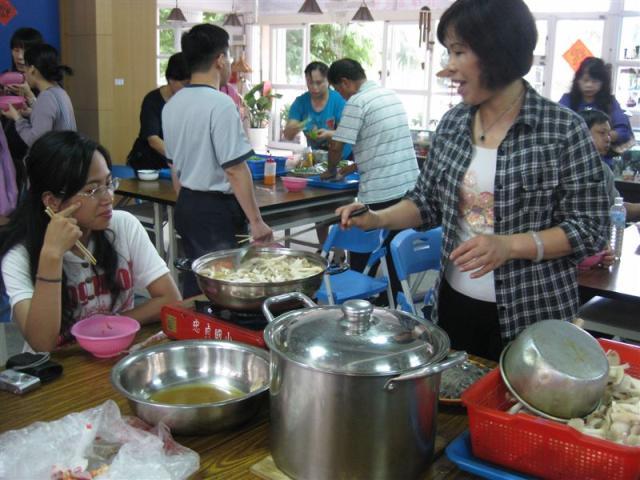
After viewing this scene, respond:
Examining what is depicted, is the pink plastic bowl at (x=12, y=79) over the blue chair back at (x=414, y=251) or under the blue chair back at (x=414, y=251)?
over

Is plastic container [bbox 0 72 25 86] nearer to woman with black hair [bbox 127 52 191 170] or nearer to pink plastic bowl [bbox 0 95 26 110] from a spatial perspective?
pink plastic bowl [bbox 0 95 26 110]

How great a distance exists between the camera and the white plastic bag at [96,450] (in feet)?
3.21

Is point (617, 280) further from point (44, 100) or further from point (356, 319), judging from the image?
point (44, 100)

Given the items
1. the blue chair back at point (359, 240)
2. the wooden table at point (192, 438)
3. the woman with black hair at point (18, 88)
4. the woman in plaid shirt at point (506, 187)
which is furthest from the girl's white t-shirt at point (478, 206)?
the woman with black hair at point (18, 88)

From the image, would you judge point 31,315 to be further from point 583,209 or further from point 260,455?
point 583,209

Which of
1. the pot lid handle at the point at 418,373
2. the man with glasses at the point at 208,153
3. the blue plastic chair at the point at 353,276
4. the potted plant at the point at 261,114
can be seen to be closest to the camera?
the pot lid handle at the point at 418,373

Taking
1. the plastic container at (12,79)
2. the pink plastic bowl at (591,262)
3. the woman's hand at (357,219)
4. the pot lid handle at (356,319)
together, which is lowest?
the pink plastic bowl at (591,262)

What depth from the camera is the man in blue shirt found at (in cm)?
516

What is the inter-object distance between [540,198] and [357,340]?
2.79 ft

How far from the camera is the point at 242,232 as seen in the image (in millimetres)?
3244

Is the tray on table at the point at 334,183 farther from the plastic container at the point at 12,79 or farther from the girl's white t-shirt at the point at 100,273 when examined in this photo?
the girl's white t-shirt at the point at 100,273

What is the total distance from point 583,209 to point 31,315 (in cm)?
141

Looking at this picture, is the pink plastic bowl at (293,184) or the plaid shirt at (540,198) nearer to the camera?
the plaid shirt at (540,198)

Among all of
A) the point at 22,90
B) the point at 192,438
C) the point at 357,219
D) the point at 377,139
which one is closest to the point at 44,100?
the point at 22,90
